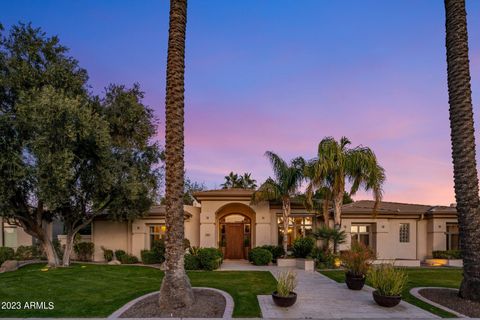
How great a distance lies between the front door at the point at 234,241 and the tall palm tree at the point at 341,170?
6241 mm

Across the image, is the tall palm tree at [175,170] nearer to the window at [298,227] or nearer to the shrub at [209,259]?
the shrub at [209,259]

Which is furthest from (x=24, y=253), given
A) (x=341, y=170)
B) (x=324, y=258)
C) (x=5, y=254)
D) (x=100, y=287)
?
(x=341, y=170)

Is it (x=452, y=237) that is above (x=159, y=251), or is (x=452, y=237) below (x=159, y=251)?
above

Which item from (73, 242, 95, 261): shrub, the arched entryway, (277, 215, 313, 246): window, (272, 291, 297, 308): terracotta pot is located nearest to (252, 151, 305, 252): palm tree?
(277, 215, 313, 246): window

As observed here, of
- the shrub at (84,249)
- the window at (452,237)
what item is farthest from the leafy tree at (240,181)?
the window at (452,237)

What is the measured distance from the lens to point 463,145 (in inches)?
404

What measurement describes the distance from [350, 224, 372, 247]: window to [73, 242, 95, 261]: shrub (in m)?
15.9

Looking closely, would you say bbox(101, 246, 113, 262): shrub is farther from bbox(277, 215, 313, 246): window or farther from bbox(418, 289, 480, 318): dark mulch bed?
bbox(418, 289, 480, 318): dark mulch bed

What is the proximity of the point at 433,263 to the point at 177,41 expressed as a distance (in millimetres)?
19522

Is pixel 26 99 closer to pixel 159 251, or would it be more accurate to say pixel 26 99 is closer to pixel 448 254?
pixel 159 251

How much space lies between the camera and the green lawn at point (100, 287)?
933 cm

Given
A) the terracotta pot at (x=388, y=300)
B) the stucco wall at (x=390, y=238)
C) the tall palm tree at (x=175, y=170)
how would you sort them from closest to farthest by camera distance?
the tall palm tree at (x=175, y=170), the terracotta pot at (x=388, y=300), the stucco wall at (x=390, y=238)

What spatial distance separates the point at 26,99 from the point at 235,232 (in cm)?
1371

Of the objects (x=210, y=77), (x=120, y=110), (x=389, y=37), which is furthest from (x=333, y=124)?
(x=120, y=110)
